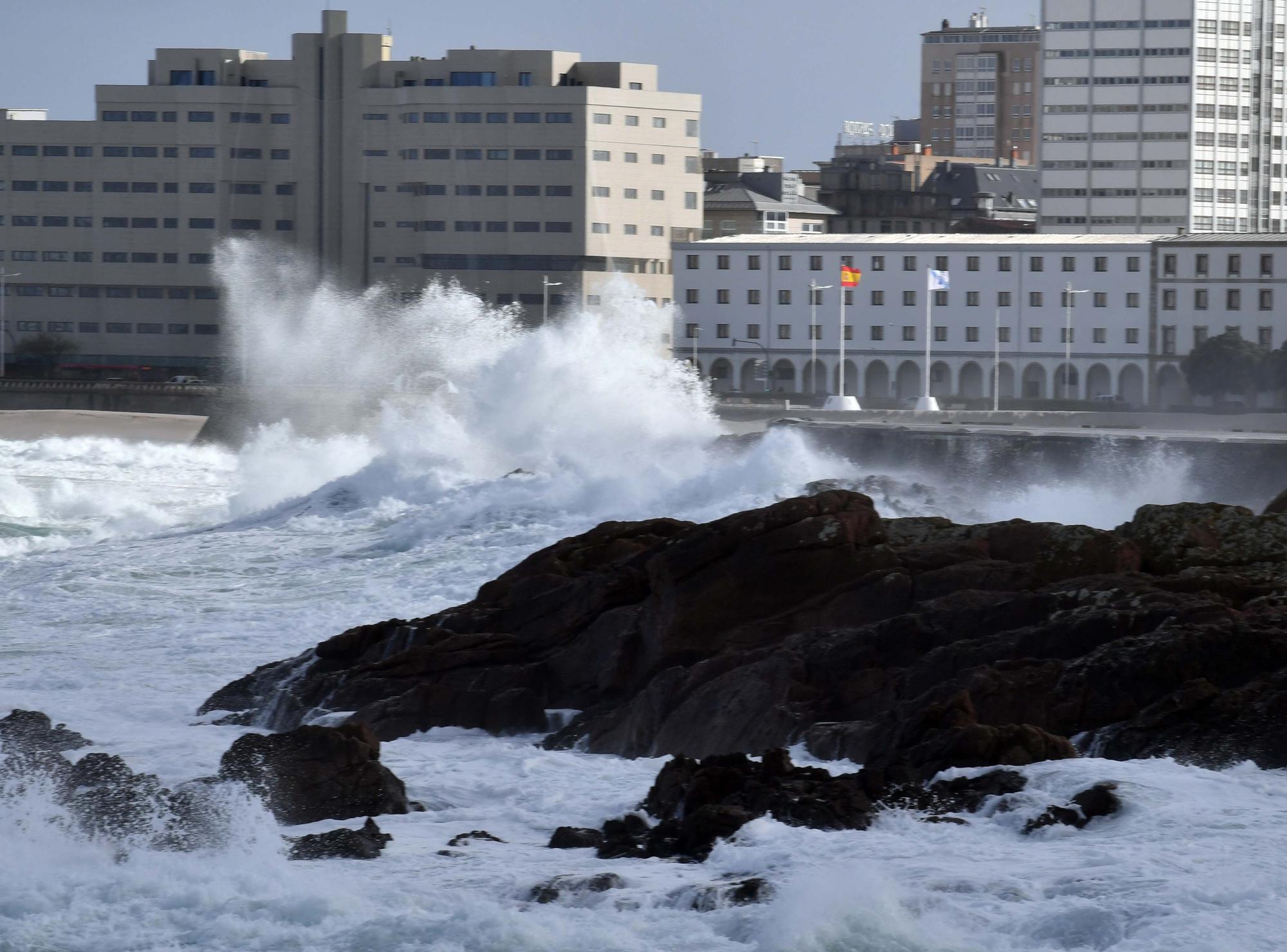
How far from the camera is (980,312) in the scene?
76.2 m

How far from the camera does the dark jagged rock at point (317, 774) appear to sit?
1220cm

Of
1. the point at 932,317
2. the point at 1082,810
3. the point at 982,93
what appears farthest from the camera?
the point at 982,93

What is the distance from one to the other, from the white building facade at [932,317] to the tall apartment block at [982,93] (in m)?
67.4

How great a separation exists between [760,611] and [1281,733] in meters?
5.23

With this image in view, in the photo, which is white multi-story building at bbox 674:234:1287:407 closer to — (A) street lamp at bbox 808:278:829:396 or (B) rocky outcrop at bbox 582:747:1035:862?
(A) street lamp at bbox 808:278:829:396

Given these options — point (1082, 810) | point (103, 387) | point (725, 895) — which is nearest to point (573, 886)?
point (725, 895)

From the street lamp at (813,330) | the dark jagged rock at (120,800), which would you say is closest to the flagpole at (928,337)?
the street lamp at (813,330)

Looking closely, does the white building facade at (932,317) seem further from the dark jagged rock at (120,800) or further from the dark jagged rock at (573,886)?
the dark jagged rock at (573,886)

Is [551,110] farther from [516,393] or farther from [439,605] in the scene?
[439,605]

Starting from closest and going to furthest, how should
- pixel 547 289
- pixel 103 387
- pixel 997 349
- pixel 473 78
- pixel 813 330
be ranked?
pixel 103 387 → pixel 997 349 → pixel 813 330 → pixel 547 289 → pixel 473 78

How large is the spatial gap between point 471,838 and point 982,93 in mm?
139220

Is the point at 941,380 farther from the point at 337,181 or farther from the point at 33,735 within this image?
the point at 33,735

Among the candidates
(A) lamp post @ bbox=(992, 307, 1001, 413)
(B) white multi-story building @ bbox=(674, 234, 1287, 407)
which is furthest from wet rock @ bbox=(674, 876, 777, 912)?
(A) lamp post @ bbox=(992, 307, 1001, 413)

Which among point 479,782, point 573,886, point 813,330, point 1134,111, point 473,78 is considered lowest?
point 479,782
